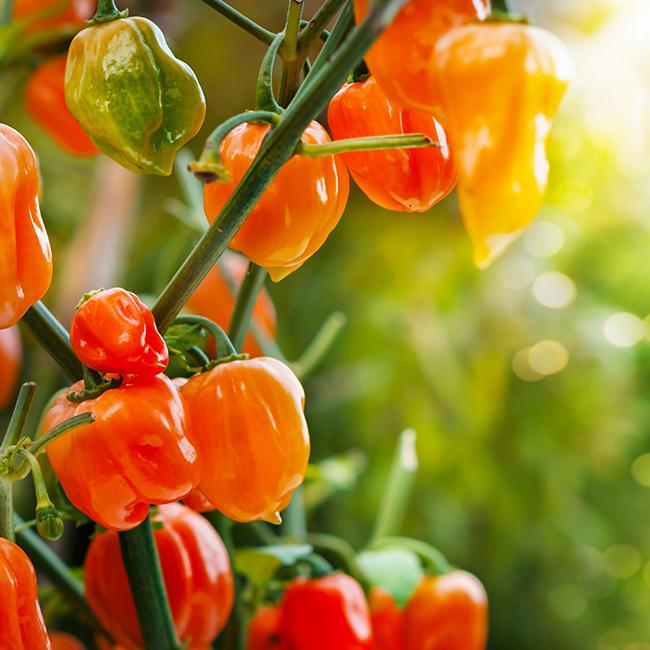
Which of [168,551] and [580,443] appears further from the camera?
[580,443]

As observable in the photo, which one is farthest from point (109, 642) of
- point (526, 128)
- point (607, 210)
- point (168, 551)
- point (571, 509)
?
point (607, 210)

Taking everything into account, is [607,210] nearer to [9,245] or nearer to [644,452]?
[644,452]

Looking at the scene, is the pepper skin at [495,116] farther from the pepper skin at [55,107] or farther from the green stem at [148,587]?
the pepper skin at [55,107]

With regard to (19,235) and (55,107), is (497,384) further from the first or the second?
(19,235)

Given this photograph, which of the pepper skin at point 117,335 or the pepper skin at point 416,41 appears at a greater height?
the pepper skin at point 416,41

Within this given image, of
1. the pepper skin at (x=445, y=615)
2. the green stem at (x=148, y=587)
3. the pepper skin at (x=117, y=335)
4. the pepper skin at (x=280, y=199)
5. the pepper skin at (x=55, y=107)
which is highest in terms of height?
the pepper skin at (x=280, y=199)

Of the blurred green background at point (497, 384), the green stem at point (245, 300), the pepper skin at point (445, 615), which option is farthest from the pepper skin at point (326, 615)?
the blurred green background at point (497, 384)

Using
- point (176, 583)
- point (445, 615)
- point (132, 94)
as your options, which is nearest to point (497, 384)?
point (445, 615)
